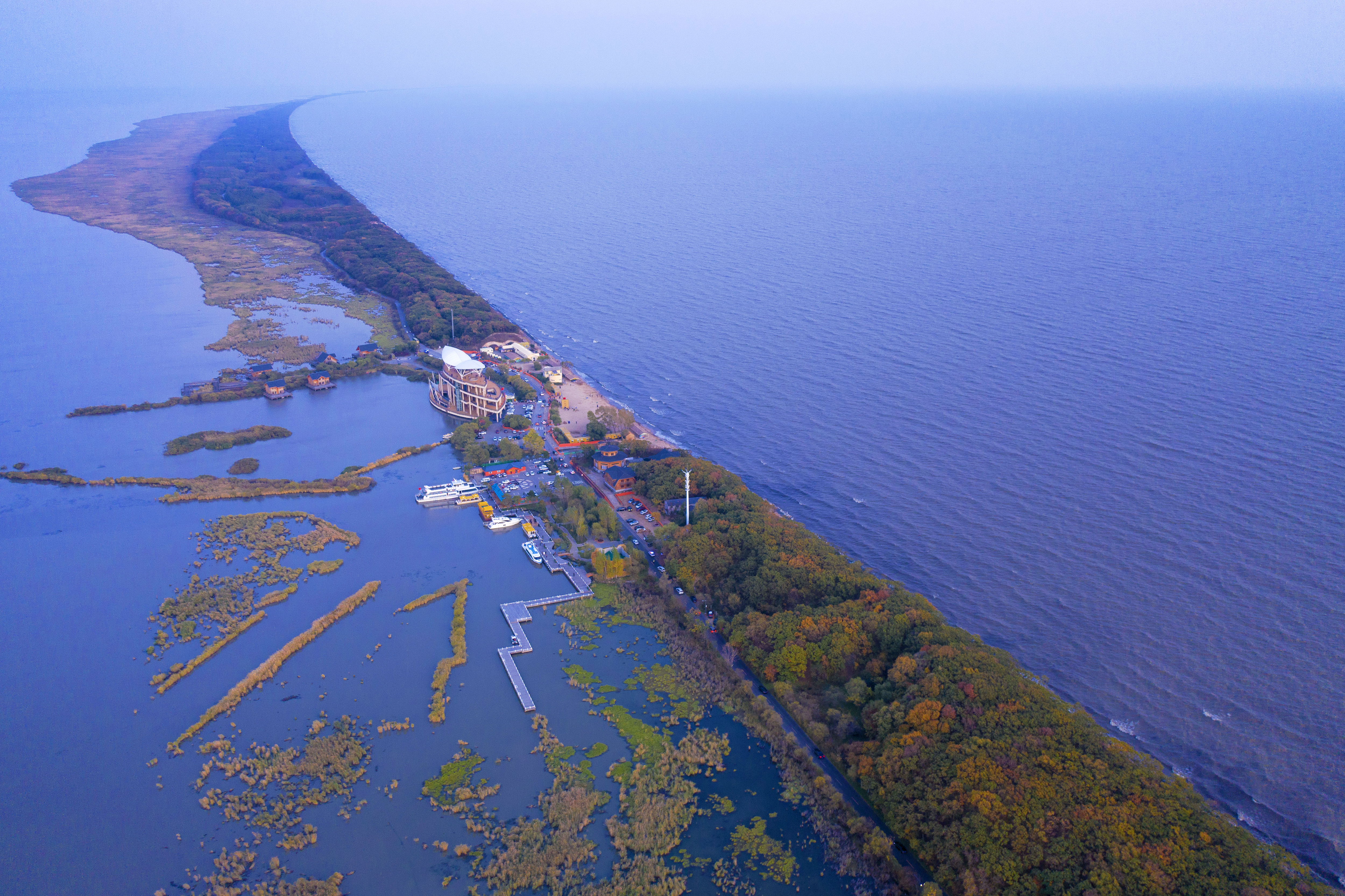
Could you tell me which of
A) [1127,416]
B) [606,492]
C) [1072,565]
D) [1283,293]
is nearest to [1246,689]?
[1072,565]

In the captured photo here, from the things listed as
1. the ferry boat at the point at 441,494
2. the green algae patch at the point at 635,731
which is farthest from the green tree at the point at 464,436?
the green algae patch at the point at 635,731

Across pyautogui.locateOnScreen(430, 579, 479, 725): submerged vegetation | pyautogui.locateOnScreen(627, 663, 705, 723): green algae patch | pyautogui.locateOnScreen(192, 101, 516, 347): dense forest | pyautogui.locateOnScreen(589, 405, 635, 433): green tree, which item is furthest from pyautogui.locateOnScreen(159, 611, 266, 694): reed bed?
pyautogui.locateOnScreen(192, 101, 516, 347): dense forest

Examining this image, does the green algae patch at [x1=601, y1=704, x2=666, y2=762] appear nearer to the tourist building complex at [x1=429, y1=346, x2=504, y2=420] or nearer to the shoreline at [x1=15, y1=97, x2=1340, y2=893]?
the shoreline at [x1=15, y1=97, x2=1340, y2=893]

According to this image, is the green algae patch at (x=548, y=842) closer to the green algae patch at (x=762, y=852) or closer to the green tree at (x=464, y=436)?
the green algae patch at (x=762, y=852)

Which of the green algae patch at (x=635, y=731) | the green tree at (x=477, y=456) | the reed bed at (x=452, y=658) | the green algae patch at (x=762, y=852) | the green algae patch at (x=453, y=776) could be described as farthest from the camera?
the green tree at (x=477, y=456)

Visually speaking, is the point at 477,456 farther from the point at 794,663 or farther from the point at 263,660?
the point at 794,663

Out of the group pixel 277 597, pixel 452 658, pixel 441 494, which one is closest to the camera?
pixel 452 658

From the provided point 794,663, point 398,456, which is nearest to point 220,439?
point 398,456
